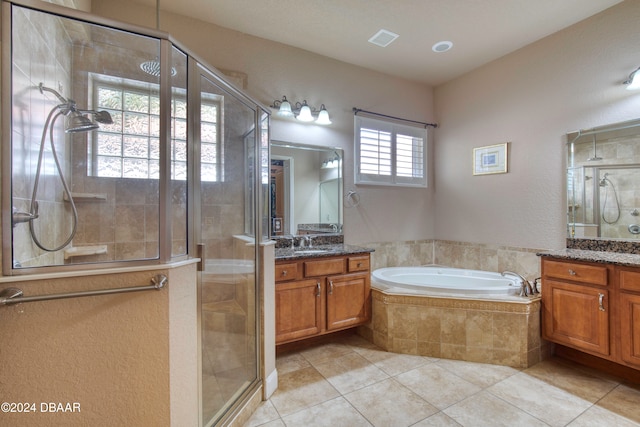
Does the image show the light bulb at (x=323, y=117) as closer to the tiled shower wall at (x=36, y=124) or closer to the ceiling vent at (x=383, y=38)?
the ceiling vent at (x=383, y=38)

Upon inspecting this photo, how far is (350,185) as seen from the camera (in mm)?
3154

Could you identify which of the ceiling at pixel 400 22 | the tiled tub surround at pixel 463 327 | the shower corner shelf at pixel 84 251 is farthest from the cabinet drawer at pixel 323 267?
the ceiling at pixel 400 22

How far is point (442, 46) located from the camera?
282cm

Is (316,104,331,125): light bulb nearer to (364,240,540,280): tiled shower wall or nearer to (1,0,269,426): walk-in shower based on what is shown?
(1,0,269,426): walk-in shower

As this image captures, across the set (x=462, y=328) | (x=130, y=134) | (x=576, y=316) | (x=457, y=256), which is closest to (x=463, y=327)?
(x=462, y=328)

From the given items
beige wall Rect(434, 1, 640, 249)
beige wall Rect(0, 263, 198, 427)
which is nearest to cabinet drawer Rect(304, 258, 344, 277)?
beige wall Rect(0, 263, 198, 427)

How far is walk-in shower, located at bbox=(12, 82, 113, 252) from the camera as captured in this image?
1.22m

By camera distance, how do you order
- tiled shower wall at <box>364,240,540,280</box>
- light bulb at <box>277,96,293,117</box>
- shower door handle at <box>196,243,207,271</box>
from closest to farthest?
1. shower door handle at <box>196,243,207,271</box>
2. light bulb at <box>277,96,293,117</box>
3. tiled shower wall at <box>364,240,540,280</box>

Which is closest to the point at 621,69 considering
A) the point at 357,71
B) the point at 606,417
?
the point at 357,71

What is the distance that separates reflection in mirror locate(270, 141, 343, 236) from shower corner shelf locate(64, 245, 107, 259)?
4.37ft

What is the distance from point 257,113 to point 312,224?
4.45 feet

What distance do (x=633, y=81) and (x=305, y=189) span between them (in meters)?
2.84

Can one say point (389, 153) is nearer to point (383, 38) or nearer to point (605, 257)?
point (383, 38)

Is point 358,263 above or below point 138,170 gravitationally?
below
